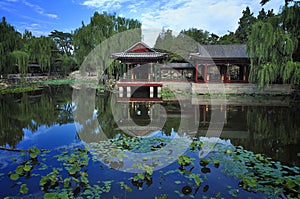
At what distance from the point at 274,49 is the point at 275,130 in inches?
313

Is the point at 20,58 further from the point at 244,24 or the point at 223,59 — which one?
the point at 244,24

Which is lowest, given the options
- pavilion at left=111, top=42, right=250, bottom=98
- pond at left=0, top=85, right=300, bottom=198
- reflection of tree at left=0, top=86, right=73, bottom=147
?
pond at left=0, top=85, right=300, bottom=198

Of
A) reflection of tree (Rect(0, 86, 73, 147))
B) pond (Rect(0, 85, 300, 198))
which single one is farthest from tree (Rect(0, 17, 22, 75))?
pond (Rect(0, 85, 300, 198))

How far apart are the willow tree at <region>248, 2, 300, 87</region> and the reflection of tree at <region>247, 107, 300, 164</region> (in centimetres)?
306

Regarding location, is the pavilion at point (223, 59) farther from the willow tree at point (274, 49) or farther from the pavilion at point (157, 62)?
the willow tree at point (274, 49)

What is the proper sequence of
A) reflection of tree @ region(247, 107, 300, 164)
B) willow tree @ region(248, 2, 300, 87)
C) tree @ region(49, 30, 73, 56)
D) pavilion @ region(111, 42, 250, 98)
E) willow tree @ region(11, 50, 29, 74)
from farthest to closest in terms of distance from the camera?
1. tree @ region(49, 30, 73, 56)
2. willow tree @ region(11, 50, 29, 74)
3. pavilion @ region(111, 42, 250, 98)
4. willow tree @ region(248, 2, 300, 87)
5. reflection of tree @ region(247, 107, 300, 164)

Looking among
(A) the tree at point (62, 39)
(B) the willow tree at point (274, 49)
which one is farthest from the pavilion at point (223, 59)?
(A) the tree at point (62, 39)

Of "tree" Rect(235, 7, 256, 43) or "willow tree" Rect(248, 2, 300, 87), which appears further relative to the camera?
"tree" Rect(235, 7, 256, 43)

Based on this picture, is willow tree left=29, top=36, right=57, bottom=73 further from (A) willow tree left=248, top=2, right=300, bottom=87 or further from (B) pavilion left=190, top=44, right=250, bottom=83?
(A) willow tree left=248, top=2, right=300, bottom=87

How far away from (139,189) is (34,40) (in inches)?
1066

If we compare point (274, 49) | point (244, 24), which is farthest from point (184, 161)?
point (244, 24)

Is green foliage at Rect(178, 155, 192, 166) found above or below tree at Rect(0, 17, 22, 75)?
below

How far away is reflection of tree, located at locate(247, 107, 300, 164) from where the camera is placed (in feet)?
18.3

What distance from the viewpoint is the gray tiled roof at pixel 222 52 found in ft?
54.1
